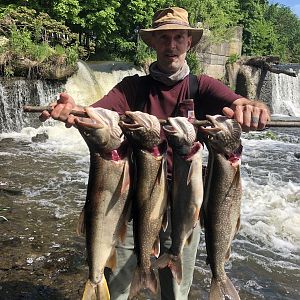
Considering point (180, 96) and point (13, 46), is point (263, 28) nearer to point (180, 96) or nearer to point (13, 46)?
point (13, 46)

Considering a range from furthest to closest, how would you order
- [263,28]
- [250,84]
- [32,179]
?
[263,28], [250,84], [32,179]

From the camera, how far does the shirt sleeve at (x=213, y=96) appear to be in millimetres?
3406

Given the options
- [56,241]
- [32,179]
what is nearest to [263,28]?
[32,179]

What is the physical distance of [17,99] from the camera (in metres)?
15.9

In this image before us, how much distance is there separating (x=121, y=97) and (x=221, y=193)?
1131 mm

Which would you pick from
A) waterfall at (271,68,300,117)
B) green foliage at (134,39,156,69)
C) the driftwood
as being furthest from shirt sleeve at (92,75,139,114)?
waterfall at (271,68,300,117)

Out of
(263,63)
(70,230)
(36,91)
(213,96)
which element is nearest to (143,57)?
(36,91)

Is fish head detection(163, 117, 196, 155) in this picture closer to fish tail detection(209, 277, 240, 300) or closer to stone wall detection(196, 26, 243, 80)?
fish tail detection(209, 277, 240, 300)

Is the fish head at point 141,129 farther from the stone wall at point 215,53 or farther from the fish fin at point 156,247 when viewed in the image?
A: the stone wall at point 215,53

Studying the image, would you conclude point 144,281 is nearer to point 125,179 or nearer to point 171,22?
point 125,179

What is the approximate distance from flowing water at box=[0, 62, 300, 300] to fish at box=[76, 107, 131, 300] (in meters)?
2.26

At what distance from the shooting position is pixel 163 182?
3049mm

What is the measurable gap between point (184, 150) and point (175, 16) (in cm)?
123

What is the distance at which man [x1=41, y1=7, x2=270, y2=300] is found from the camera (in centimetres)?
345
